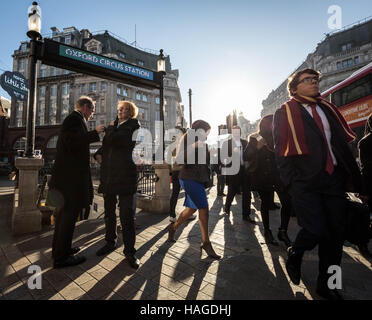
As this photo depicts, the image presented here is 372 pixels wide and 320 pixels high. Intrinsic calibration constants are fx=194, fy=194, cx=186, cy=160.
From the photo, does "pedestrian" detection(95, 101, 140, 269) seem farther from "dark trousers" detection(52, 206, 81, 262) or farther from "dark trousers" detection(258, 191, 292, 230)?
"dark trousers" detection(258, 191, 292, 230)

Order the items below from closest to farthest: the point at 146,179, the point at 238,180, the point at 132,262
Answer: the point at 132,262 < the point at 238,180 < the point at 146,179

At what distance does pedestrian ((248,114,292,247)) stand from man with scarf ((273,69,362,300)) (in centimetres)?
113

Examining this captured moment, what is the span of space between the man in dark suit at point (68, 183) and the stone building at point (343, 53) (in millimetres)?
39936

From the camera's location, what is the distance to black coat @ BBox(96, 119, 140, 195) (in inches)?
96.3

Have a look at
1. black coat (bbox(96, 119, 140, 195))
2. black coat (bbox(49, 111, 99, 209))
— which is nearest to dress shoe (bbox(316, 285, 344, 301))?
black coat (bbox(96, 119, 140, 195))

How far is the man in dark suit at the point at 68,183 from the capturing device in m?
2.29

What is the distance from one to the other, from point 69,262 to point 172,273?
1244mm

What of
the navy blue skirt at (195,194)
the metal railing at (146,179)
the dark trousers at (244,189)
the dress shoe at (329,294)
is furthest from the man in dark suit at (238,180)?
the dress shoe at (329,294)

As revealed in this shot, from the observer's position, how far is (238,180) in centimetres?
463

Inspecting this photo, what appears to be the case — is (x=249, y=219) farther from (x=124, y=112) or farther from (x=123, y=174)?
(x=124, y=112)

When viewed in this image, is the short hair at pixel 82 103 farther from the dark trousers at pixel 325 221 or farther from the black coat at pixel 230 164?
the black coat at pixel 230 164

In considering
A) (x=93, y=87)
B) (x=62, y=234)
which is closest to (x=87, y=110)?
(x=62, y=234)

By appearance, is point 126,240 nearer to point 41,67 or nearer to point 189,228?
point 189,228
